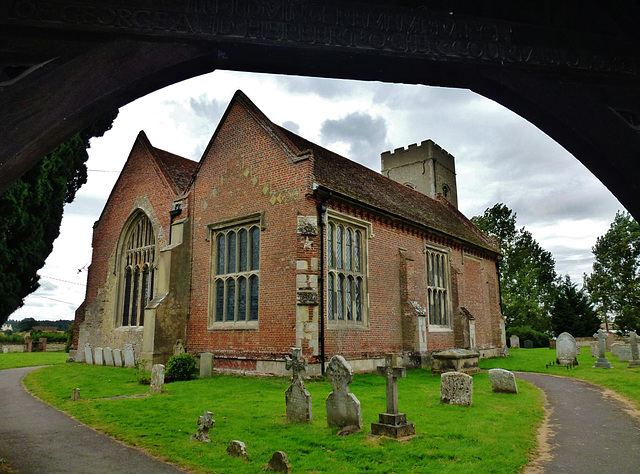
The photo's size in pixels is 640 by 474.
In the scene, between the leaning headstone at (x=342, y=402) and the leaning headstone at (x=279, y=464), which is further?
the leaning headstone at (x=342, y=402)

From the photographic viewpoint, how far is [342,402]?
770cm

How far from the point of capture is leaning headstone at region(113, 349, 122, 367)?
1853 cm

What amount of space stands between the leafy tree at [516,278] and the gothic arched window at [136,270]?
1398 inches

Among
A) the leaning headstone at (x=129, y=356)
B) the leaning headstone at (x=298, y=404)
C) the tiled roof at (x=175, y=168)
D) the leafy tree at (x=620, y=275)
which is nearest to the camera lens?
the leaning headstone at (x=298, y=404)

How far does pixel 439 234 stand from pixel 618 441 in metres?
13.5

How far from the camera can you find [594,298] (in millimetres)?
48406

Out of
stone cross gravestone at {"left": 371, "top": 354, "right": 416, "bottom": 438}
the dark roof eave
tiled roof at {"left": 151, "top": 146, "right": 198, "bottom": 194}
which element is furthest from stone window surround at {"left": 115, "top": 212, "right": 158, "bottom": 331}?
stone cross gravestone at {"left": 371, "top": 354, "right": 416, "bottom": 438}

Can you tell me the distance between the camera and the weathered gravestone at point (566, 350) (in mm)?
20266

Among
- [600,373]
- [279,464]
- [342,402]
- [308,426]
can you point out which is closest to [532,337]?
[600,373]

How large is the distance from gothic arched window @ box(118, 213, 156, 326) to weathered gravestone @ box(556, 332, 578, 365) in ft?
61.1

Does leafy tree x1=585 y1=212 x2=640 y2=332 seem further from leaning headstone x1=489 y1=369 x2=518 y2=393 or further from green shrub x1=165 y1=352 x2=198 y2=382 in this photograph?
green shrub x1=165 y1=352 x2=198 y2=382

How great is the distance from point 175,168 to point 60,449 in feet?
53.6

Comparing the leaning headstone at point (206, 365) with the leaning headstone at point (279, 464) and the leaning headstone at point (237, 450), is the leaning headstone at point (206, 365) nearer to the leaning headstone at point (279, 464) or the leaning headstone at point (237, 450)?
the leaning headstone at point (237, 450)

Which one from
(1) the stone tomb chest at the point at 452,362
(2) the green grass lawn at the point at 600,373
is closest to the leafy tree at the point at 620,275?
(2) the green grass lawn at the point at 600,373
